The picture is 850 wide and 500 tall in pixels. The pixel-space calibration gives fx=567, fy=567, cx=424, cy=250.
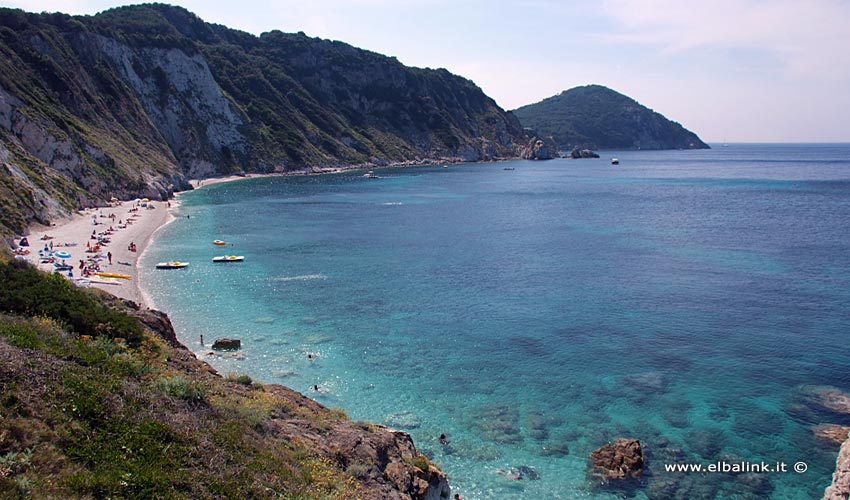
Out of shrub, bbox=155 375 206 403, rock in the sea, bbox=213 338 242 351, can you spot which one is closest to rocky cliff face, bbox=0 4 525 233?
rock in the sea, bbox=213 338 242 351

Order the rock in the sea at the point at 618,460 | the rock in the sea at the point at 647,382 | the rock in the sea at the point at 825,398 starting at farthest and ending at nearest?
the rock in the sea at the point at 647,382, the rock in the sea at the point at 825,398, the rock in the sea at the point at 618,460

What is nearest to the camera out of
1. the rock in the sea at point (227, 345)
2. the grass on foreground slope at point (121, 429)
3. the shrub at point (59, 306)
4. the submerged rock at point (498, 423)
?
the grass on foreground slope at point (121, 429)

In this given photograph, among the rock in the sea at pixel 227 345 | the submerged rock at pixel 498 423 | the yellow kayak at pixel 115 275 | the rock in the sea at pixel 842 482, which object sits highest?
the yellow kayak at pixel 115 275

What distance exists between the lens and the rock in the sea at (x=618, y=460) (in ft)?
90.5

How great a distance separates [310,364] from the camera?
40.5 m

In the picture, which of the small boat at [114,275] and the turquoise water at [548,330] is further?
the small boat at [114,275]

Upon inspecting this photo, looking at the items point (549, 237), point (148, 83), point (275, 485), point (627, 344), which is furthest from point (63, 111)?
point (275, 485)

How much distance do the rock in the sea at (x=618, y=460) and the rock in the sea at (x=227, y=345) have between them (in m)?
26.6

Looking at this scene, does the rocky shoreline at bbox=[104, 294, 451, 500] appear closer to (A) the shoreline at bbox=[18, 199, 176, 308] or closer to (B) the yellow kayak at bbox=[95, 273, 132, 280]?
(A) the shoreline at bbox=[18, 199, 176, 308]

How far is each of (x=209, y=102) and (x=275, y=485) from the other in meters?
188

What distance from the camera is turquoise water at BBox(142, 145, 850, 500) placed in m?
30.5

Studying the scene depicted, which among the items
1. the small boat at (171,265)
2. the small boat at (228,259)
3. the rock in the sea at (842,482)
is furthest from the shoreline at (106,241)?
the rock in the sea at (842,482)

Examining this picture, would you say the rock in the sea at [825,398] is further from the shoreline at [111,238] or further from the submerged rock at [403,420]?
the shoreline at [111,238]

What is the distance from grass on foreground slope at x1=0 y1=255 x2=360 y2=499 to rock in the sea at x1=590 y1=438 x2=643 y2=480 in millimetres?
14853
